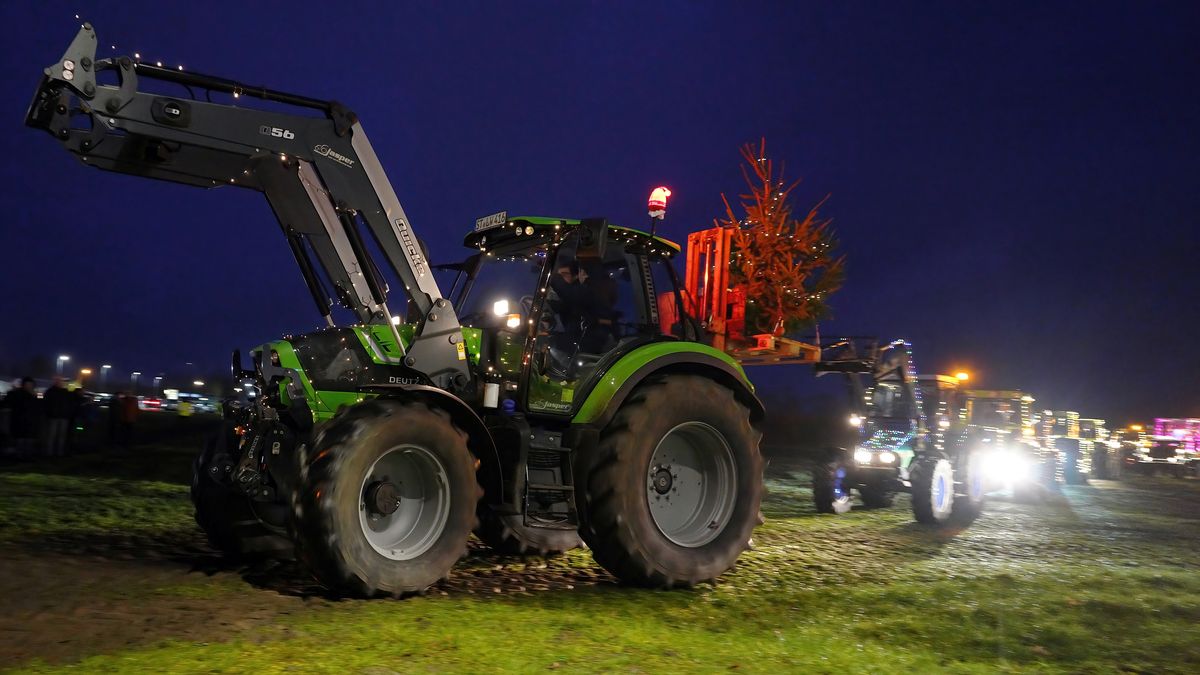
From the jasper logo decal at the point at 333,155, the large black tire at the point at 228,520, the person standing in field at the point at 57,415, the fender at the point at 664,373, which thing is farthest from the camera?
the person standing in field at the point at 57,415

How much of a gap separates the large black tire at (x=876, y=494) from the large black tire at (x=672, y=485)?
6.05 m

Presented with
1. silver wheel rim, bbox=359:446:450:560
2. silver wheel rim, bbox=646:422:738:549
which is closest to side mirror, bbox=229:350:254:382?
silver wheel rim, bbox=359:446:450:560

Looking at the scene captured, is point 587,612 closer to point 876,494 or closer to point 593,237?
point 593,237

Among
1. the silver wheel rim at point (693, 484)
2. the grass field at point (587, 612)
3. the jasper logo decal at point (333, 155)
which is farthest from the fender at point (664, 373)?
the jasper logo decal at point (333, 155)

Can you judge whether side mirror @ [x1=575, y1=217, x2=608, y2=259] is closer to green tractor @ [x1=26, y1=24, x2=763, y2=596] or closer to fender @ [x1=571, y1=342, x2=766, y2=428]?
green tractor @ [x1=26, y1=24, x2=763, y2=596]

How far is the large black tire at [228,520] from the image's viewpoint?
6.57 metres

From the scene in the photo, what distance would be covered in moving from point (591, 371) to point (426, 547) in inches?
71.3

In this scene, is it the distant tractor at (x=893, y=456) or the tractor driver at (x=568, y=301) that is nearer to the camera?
the tractor driver at (x=568, y=301)

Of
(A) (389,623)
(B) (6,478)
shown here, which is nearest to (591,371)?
(A) (389,623)

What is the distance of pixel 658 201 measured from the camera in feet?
23.4

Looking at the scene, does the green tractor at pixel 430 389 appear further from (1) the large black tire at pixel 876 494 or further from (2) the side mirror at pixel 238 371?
(1) the large black tire at pixel 876 494

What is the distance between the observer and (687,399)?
6.71 metres

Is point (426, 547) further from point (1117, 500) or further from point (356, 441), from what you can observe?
point (1117, 500)

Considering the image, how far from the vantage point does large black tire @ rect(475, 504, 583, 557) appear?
7.23 metres
